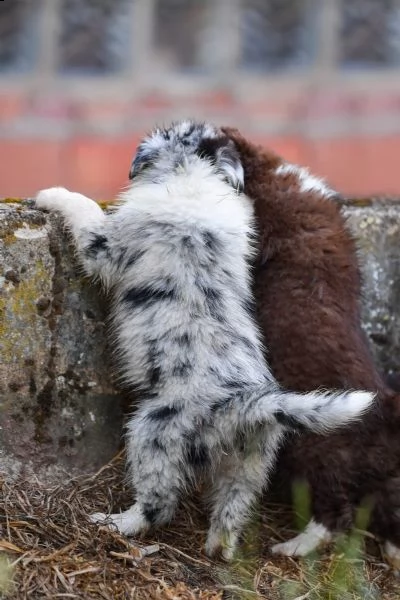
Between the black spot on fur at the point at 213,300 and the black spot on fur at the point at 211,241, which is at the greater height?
the black spot on fur at the point at 211,241

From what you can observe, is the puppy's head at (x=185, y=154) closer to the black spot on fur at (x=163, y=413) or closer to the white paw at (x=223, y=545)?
the black spot on fur at (x=163, y=413)

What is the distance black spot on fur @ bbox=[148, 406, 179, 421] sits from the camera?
445 cm

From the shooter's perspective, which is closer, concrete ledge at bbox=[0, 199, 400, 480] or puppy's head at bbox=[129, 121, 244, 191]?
concrete ledge at bbox=[0, 199, 400, 480]

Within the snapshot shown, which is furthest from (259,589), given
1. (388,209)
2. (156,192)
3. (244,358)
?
(388,209)

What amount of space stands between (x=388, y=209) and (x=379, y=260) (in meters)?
0.23

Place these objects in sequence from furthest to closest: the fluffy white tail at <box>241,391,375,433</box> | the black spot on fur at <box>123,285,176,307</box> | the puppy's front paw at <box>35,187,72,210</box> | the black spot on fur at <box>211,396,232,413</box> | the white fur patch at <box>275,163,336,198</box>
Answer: the white fur patch at <box>275,163,336,198</box>
the puppy's front paw at <box>35,187,72,210</box>
the black spot on fur at <box>123,285,176,307</box>
the black spot on fur at <box>211,396,232,413</box>
the fluffy white tail at <box>241,391,375,433</box>

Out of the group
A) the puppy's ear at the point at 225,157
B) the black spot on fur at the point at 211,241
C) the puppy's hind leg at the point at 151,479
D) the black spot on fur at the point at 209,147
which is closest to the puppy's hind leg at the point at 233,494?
the puppy's hind leg at the point at 151,479

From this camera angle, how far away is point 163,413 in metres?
4.46

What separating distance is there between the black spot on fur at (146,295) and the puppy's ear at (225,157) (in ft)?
1.84

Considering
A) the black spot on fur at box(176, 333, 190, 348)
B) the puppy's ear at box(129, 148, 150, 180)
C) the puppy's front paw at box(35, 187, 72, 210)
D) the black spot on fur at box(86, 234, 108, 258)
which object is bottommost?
the black spot on fur at box(176, 333, 190, 348)

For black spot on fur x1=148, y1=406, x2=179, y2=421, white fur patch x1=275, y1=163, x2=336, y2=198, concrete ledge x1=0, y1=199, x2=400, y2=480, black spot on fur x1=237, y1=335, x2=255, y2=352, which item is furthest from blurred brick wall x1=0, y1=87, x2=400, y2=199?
black spot on fur x1=148, y1=406, x2=179, y2=421

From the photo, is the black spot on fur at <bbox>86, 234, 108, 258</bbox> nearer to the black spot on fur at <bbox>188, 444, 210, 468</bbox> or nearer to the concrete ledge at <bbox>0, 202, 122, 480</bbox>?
the concrete ledge at <bbox>0, 202, 122, 480</bbox>

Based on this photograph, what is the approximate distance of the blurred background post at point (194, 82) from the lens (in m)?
9.38

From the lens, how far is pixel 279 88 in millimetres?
9672
